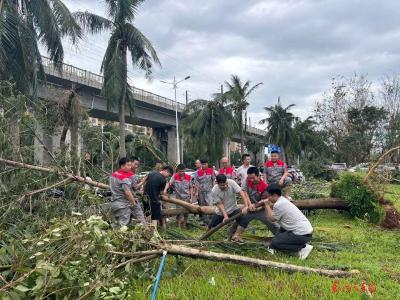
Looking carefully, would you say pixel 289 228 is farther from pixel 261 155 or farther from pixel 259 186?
pixel 261 155

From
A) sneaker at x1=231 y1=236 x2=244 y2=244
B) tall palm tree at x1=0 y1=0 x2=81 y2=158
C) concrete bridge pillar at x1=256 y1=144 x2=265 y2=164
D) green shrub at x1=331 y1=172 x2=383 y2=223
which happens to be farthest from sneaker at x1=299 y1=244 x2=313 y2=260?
concrete bridge pillar at x1=256 y1=144 x2=265 y2=164

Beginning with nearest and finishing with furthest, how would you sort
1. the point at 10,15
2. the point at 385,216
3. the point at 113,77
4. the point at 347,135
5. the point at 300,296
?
1. the point at 300,296
2. the point at 385,216
3. the point at 10,15
4. the point at 113,77
5. the point at 347,135

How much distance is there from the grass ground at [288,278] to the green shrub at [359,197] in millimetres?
2327

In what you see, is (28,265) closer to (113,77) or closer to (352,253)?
(352,253)

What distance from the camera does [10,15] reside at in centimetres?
1357

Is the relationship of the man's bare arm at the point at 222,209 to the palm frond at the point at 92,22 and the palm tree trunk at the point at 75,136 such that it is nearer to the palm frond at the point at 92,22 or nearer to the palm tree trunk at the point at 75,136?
the palm tree trunk at the point at 75,136

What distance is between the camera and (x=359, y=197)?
9766 mm

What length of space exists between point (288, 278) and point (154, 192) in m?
3.34

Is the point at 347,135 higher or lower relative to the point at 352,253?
higher

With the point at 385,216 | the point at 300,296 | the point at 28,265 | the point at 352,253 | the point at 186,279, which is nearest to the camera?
the point at 28,265

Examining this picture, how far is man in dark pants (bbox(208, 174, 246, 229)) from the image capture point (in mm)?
6856

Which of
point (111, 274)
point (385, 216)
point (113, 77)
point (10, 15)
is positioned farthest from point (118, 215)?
point (113, 77)

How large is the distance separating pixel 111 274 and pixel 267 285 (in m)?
1.55

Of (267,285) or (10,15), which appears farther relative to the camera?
(10,15)
